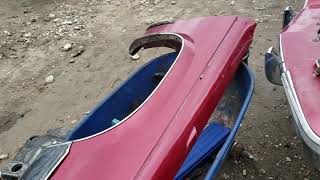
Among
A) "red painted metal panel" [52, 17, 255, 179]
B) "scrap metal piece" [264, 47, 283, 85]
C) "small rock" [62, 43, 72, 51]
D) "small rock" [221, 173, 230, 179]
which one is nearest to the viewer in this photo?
"red painted metal panel" [52, 17, 255, 179]

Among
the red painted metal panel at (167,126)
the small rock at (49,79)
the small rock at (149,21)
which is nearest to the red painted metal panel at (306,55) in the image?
the red painted metal panel at (167,126)

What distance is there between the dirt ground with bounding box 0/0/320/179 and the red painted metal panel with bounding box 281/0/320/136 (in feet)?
2.74

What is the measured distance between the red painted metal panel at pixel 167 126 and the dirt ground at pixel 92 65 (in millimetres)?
896

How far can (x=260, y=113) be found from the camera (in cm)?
361

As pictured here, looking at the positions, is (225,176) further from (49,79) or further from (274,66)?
(49,79)

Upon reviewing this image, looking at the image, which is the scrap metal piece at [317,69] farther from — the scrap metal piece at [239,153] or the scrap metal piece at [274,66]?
the scrap metal piece at [239,153]

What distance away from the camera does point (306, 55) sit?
267cm

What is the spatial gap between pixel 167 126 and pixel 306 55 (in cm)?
109

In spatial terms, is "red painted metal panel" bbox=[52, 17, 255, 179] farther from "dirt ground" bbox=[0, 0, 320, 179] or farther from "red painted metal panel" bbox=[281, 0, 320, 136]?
"dirt ground" bbox=[0, 0, 320, 179]

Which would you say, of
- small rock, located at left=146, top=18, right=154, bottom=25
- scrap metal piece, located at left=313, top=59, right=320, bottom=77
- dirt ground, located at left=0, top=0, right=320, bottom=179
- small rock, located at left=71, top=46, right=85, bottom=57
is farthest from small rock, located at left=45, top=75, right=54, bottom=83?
scrap metal piece, located at left=313, top=59, right=320, bottom=77

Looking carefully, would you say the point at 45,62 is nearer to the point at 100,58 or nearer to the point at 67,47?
the point at 67,47

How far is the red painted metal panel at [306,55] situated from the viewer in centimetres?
231

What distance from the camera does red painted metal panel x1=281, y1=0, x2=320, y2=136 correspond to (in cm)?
231

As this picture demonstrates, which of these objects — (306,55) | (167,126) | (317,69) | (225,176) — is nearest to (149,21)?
(225,176)
